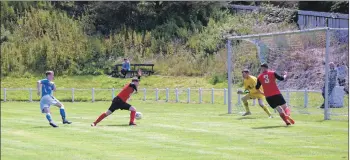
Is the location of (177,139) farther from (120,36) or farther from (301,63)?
→ (120,36)

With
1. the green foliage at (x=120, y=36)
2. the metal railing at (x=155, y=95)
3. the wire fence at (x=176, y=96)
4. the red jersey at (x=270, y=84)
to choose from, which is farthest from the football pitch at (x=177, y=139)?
the green foliage at (x=120, y=36)

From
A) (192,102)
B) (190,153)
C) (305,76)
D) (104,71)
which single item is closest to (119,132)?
(190,153)

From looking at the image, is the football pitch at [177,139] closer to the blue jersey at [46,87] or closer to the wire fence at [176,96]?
the blue jersey at [46,87]

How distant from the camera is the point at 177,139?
18.5 meters

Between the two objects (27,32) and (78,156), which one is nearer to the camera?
(78,156)

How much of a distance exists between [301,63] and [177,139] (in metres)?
14.6

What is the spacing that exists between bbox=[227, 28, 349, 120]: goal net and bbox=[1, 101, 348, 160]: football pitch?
4157 millimetres

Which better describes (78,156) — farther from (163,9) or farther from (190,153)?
(163,9)

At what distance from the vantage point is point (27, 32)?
58.0m

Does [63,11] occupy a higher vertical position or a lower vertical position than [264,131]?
higher

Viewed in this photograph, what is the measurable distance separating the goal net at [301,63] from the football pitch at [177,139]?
13.6ft

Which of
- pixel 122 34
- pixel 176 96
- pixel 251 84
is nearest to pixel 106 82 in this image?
pixel 122 34

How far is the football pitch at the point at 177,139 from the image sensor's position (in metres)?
15.4

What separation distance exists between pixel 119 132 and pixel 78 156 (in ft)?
17.5
